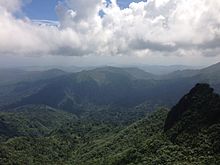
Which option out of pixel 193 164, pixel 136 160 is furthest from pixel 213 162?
pixel 136 160

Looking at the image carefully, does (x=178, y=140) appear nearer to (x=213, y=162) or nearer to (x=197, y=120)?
(x=197, y=120)

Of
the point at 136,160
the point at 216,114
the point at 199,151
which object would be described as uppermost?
the point at 216,114

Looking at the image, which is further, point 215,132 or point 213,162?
point 215,132

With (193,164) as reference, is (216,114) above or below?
above

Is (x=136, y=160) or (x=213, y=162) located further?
(x=136, y=160)

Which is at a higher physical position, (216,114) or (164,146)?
(216,114)

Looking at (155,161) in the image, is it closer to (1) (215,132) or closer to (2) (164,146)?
(2) (164,146)

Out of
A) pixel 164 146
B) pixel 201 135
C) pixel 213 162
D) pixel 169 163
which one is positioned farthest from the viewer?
pixel 164 146

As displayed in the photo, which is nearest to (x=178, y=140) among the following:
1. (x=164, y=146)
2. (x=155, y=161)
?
(x=164, y=146)

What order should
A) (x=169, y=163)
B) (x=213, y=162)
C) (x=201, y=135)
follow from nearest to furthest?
(x=213, y=162)
(x=169, y=163)
(x=201, y=135)
